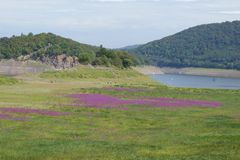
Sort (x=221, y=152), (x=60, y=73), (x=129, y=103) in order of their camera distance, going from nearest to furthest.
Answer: (x=221, y=152), (x=129, y=103), (x=60, y=73)

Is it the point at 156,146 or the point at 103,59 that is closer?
the point at 156,146

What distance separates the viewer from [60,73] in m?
137

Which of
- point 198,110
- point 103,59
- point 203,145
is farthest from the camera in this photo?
point 103,59

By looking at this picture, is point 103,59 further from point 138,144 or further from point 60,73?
point 138,144

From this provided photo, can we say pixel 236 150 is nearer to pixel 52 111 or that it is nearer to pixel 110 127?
pixel 110 127

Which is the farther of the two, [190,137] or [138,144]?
[190,137]

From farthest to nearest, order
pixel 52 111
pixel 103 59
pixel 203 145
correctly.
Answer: pixel 103 59 → pixel 52 111 → pixel 203 145

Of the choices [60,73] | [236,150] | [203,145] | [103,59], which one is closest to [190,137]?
[203,145]

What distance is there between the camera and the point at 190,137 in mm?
32188

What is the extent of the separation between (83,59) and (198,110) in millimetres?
139666

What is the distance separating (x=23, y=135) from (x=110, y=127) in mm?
8420

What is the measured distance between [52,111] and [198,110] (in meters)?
16.2

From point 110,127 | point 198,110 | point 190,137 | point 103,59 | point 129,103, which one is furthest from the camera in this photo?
point 103,59

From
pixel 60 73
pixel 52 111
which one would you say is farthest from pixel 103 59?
pixel 52 111
